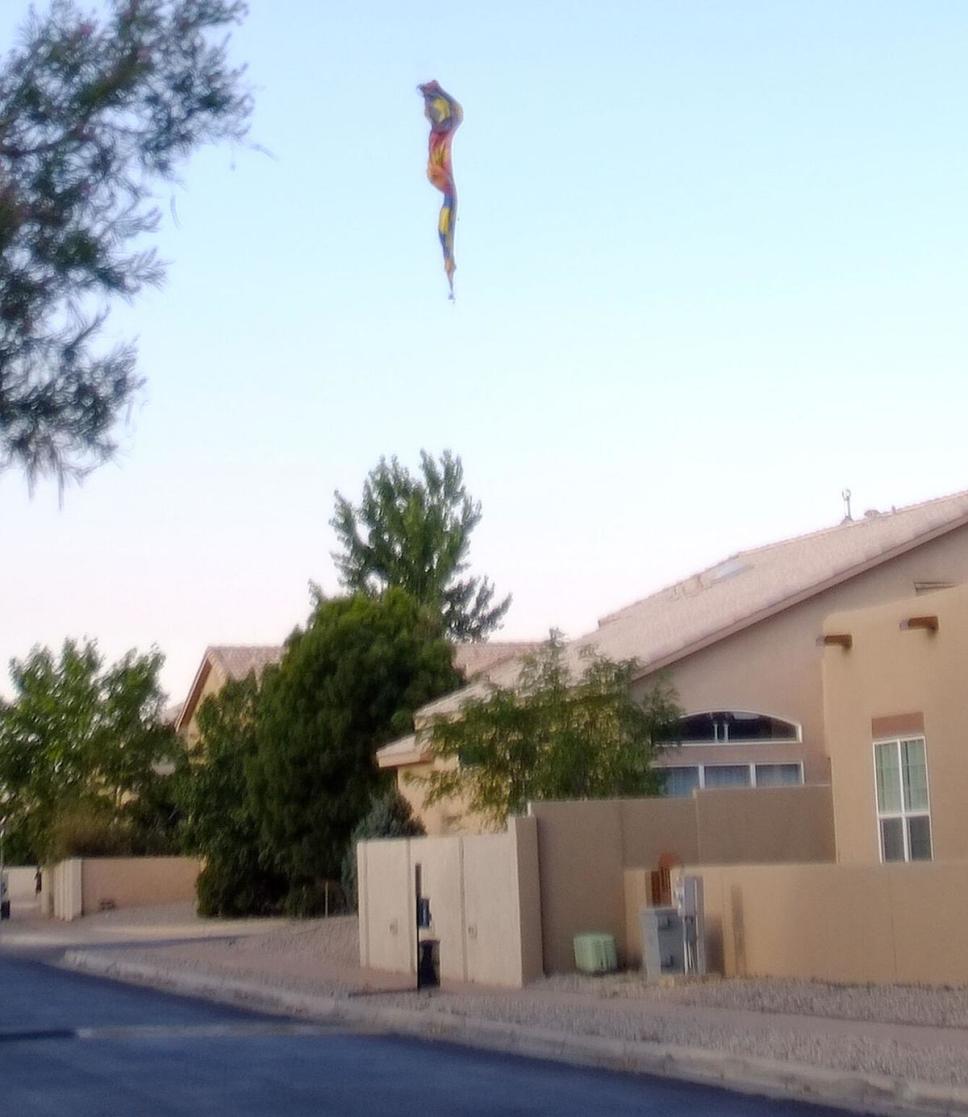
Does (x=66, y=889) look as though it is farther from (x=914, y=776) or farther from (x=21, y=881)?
(x=914, y=776)

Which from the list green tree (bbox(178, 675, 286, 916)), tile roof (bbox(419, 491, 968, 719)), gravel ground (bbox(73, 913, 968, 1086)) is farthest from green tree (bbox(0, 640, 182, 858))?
gravel ground (bbox(73, 913, 968, 1086))

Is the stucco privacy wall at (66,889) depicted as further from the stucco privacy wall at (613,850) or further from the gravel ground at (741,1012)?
the stucco privacy wall at (613,850)

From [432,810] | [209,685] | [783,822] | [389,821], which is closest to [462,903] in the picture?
[783,822]

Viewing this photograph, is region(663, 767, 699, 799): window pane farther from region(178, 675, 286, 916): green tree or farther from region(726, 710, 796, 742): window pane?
region(178, 675, 286, 916): green tree

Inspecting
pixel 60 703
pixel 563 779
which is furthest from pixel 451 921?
pixel 60 703

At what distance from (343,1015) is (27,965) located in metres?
12.4

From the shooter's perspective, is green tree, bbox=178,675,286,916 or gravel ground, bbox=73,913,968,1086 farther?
green tree, bbox=178,675,286,916

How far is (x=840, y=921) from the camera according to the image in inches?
779

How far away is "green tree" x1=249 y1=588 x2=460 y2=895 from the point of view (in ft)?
120

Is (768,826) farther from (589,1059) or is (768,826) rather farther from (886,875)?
(589,1059)

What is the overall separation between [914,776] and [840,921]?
4.72 metres

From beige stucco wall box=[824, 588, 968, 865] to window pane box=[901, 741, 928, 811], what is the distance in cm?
25

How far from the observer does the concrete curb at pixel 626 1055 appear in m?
13.2

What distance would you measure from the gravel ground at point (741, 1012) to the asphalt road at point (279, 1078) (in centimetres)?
121
